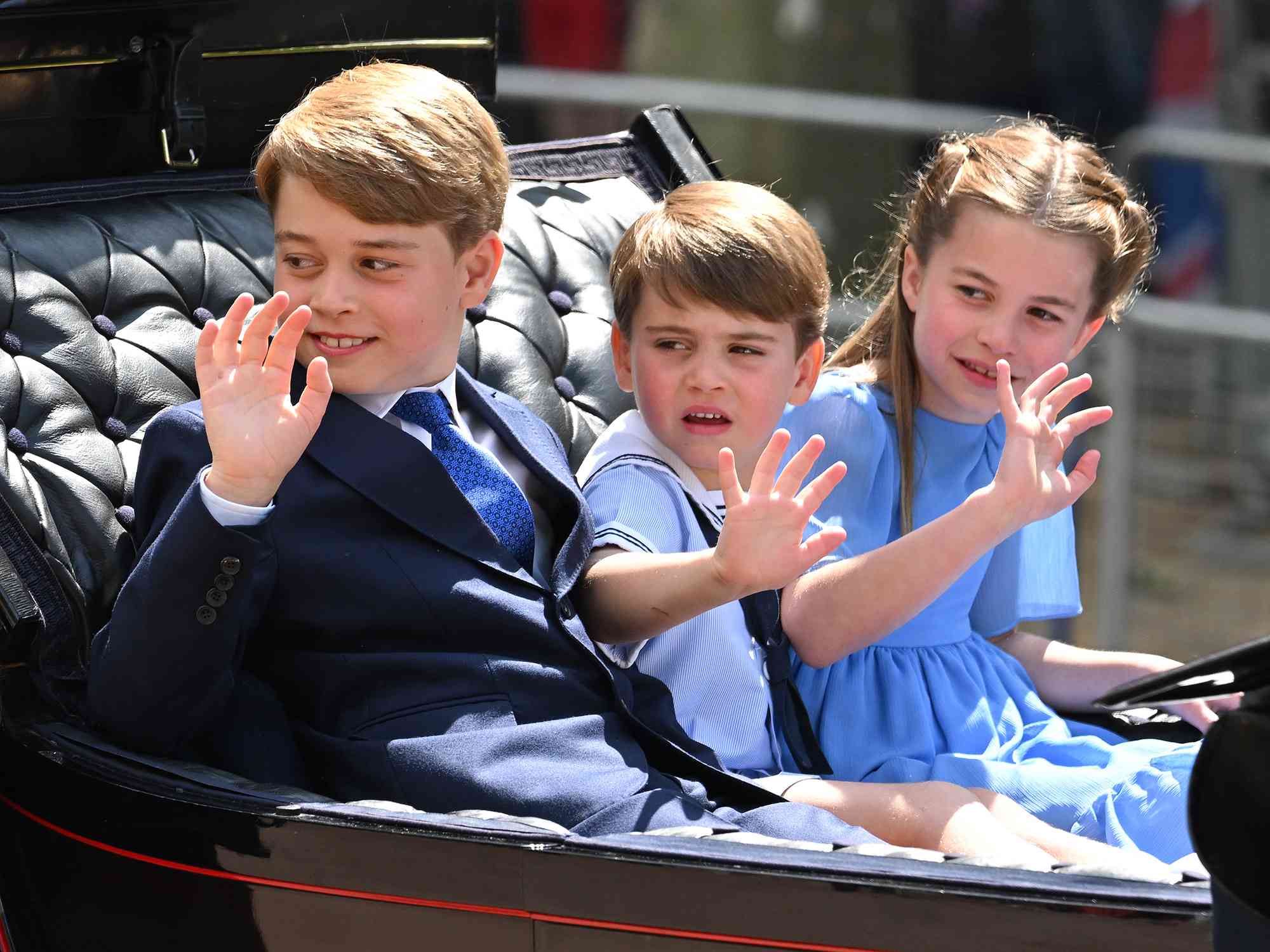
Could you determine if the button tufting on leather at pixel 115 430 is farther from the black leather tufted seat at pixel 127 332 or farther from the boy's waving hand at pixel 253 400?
the boy's waving hand at pixel 253 400

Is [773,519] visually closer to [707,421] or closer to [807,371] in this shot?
[707,421]

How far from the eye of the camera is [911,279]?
223 cm

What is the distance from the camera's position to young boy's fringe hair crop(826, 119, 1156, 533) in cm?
213

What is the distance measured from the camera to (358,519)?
5.93ft

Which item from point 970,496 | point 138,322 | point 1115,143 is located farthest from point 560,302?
point 1115,143

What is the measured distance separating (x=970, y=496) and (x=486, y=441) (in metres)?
0.58

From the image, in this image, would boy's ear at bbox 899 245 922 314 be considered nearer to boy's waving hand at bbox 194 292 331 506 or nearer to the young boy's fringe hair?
the young boy's fringe hair

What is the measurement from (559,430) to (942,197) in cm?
61

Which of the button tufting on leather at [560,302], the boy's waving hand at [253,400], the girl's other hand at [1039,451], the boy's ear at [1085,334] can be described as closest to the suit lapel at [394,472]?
the boy's waving hand at [253,400]

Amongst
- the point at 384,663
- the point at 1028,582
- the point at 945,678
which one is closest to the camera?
the point at 384,663

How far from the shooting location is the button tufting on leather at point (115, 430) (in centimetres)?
196

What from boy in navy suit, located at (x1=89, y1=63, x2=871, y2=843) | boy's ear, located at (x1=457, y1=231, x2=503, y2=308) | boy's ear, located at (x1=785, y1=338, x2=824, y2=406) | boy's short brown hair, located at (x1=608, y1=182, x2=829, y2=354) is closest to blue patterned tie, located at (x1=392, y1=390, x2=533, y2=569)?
boy in navy suit, located at (x1=89, y1=63, x2=871, y2=843)

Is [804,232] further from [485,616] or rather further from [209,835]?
[209,835]

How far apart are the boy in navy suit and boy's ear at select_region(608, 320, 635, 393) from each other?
233 millimetres
